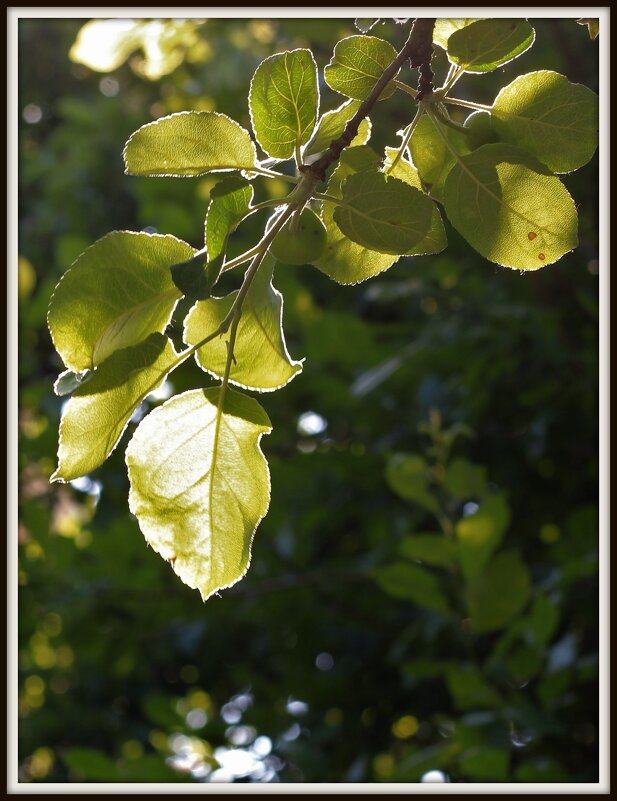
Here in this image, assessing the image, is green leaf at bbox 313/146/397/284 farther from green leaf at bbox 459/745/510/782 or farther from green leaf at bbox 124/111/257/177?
green leaf at bbox 459/745/510/782

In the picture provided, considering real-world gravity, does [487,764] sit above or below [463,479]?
below

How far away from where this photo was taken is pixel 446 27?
59 cm

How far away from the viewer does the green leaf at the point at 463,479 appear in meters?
1.63

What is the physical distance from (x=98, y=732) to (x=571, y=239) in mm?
2062

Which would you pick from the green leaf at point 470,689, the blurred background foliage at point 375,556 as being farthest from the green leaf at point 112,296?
the green leaf at point 470,689

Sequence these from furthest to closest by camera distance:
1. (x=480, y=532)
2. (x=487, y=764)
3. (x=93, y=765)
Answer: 1. (x=93, y=765)
2. (x=480, y=532)
3. (x=487, y=764)

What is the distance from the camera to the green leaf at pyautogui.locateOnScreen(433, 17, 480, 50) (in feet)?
1.92

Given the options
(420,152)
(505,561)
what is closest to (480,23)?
(420,152)

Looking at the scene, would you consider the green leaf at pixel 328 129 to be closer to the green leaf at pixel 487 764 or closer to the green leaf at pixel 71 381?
Answer: the green leaf at pixel 71 381

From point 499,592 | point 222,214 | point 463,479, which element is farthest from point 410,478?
point 222,214

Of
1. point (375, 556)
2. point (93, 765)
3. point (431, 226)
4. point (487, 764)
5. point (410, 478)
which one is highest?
point (431, 226)

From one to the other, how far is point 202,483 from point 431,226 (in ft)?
0.69

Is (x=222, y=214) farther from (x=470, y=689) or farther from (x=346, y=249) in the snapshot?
(x=470, y=689)

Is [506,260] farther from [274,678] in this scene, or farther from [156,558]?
[274,678]
